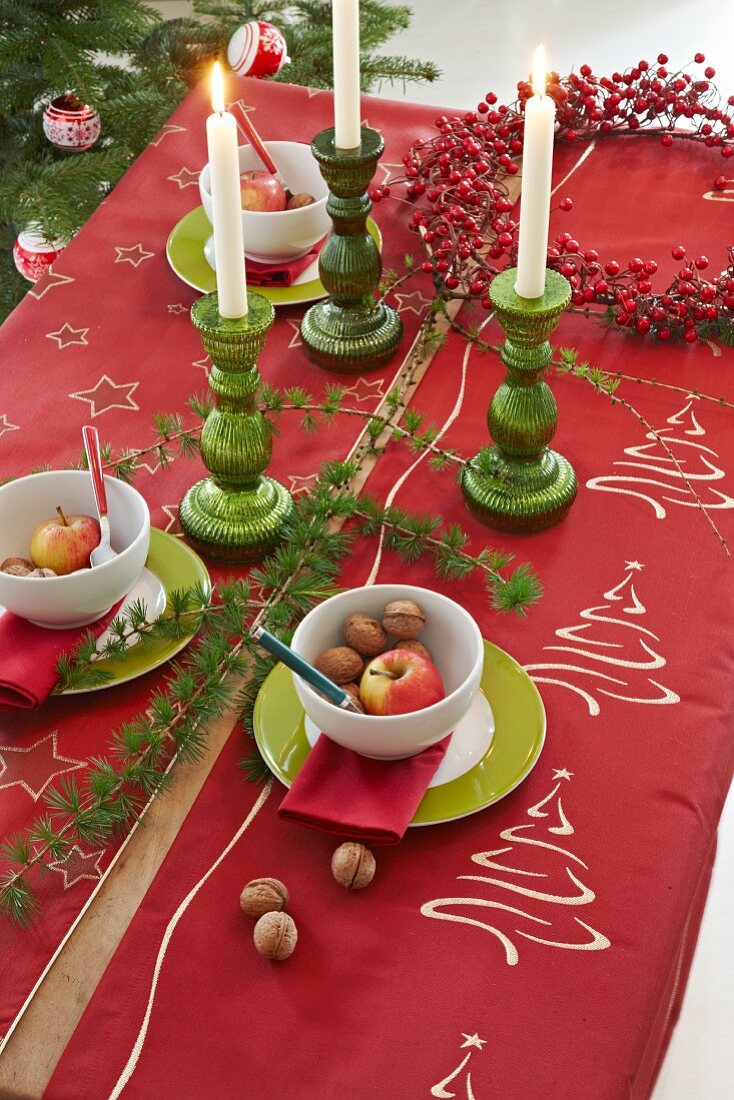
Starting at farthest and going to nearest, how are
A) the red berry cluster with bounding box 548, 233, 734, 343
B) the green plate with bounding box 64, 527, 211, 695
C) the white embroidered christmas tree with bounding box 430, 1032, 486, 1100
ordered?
the red berry cluster with bounding box 548, 233, 734, 343 < the green plate with bounding box 64, 527, 211, 695 < the white embroidered christmas tree with bounding box 430, 1032, 486, 1100

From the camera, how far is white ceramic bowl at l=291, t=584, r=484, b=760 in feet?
2.48

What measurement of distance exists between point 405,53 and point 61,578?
9.72ft

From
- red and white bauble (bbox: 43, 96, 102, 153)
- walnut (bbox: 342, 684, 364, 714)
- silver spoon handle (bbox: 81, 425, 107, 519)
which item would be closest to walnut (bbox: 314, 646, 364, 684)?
walnut (bbox: 342, 684, 364, 714)

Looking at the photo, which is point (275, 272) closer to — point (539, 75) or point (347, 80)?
point (347, 80)

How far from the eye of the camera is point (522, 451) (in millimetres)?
1029

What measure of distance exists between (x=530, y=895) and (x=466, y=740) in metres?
0.11

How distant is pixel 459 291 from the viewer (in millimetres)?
1309

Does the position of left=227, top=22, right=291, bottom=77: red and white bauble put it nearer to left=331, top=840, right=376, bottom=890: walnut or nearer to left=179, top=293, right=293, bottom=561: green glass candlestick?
left=179, top=293, right=293, bottom=561: green glass candlestick

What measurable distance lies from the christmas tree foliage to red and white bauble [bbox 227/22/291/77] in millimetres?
213

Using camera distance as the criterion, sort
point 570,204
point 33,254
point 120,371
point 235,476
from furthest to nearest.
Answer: point 33,254 < point 570,204 < point 120,371 < point 235,476

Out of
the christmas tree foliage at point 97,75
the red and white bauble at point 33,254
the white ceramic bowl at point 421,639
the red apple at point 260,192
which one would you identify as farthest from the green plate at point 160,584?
the red and white bauble at point 33,254

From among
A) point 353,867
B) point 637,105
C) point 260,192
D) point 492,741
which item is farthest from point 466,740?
point 637,105

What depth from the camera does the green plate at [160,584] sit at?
0.89 metres

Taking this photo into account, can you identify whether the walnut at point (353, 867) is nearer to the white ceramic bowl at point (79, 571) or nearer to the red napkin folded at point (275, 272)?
the white ceramic bowl at point (79, 571)
